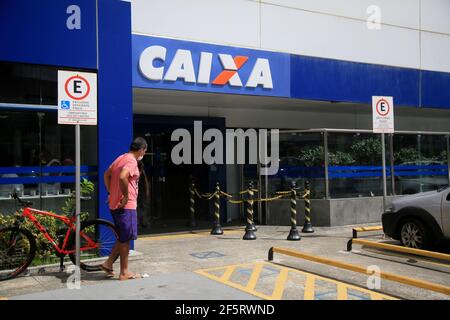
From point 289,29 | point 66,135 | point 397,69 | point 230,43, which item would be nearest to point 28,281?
point 66,135

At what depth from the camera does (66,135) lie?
8.45 metres

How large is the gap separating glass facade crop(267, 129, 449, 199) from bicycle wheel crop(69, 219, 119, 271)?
226 inches

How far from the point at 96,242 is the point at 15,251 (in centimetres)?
130

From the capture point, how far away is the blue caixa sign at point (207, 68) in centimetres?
1030

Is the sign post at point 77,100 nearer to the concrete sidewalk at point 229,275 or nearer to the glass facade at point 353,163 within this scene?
the concrete sidewalk at point 229,275

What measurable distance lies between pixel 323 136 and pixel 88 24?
6.46 m

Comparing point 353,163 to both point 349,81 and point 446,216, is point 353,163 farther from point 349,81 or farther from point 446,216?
point 446,216

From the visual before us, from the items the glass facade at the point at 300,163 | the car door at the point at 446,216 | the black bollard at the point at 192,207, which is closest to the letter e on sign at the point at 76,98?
the black bollard at the point at 192,207

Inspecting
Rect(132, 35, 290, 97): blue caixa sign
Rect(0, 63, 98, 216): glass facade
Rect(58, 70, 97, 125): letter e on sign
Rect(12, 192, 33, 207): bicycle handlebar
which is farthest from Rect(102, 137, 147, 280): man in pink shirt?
Rect(132, 35, 290, 97): blue caixa sign

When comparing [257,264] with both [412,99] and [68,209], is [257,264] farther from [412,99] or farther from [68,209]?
[412,99]

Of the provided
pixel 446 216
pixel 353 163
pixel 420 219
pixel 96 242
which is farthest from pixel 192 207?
pixel 446 216

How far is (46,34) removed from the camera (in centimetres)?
795

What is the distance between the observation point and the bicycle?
22.6 ft

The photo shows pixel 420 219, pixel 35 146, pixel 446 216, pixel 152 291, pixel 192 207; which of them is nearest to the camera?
pixel 152 291
